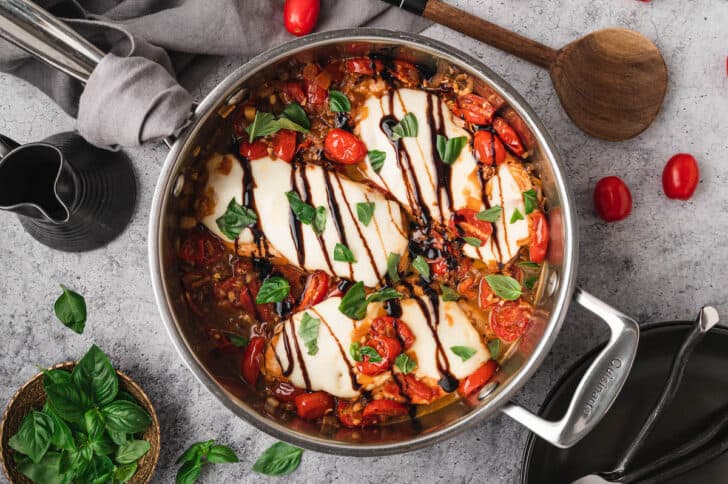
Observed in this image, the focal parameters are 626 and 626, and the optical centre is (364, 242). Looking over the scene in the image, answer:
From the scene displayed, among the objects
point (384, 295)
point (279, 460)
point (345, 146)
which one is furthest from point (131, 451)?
point (345, 146)

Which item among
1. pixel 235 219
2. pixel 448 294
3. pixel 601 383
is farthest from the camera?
pixel 448 294

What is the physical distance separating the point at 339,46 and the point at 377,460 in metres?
1.87

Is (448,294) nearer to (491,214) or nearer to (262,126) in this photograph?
(491,214)

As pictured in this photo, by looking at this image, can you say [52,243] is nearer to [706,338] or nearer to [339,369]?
[339,369]

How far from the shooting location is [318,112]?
8.87 ft

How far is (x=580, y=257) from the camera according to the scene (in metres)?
2.90

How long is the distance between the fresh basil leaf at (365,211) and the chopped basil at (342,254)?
14cm

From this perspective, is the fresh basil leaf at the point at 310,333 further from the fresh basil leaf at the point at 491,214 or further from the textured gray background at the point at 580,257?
the fresh basil leaf at the point at 491,214

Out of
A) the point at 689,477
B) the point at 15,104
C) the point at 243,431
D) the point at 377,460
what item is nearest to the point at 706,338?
the point at 689,477

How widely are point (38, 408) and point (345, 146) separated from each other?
1807mm

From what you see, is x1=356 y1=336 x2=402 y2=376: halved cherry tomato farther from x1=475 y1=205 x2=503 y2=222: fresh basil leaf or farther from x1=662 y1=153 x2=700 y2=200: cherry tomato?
x1=662 y1=153 x2=700 y2=200: cherry tomato

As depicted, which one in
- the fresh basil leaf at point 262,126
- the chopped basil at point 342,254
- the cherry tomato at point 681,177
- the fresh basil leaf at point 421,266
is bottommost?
the chopped basil at point 342,254

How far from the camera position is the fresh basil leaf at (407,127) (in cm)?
260

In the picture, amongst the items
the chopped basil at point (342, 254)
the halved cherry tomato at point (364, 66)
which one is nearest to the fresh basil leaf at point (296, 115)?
the halved cherry tomato at point (364, 66)
